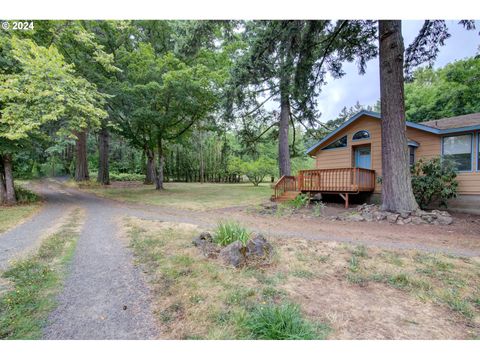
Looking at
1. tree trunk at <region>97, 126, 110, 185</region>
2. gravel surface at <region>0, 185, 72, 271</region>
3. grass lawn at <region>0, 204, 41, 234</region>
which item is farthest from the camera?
tree trunk at <region>97, 126, 110, 185</region>

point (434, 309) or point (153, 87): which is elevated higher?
point (153, 87)

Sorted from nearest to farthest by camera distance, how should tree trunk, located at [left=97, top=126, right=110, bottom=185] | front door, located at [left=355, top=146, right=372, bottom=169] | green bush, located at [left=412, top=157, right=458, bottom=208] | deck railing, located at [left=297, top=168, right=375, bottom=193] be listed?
green bush, located at [left=412, top=157, right=458, bottom=208]
deck railing, located at [left=297, top=168, right=375, bottom=193]
front door, located at [left=355, top=146, right=372, bottom=169]
tree trunk, located at [left=97, top=126, right=110, bottom=185]

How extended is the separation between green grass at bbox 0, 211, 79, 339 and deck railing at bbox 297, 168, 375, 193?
8.25m

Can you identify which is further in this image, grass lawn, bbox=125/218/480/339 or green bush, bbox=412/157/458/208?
green bush, bbox=412/157/458/208

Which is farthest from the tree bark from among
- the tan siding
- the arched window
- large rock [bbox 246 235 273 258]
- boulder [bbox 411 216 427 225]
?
the arched window

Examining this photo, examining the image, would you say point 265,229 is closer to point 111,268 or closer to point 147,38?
point 111,268

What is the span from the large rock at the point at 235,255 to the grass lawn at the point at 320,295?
0.14 m

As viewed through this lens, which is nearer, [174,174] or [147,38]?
[147,38]

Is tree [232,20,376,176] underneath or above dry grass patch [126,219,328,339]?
above

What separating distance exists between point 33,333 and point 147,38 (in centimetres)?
1811

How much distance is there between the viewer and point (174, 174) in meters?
28.5

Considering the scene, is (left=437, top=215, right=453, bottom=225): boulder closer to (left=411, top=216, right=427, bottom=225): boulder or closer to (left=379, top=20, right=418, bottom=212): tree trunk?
(left=411, top=216, right=427, bottom=225): boulder

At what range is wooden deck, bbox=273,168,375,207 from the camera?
855 centimetres
